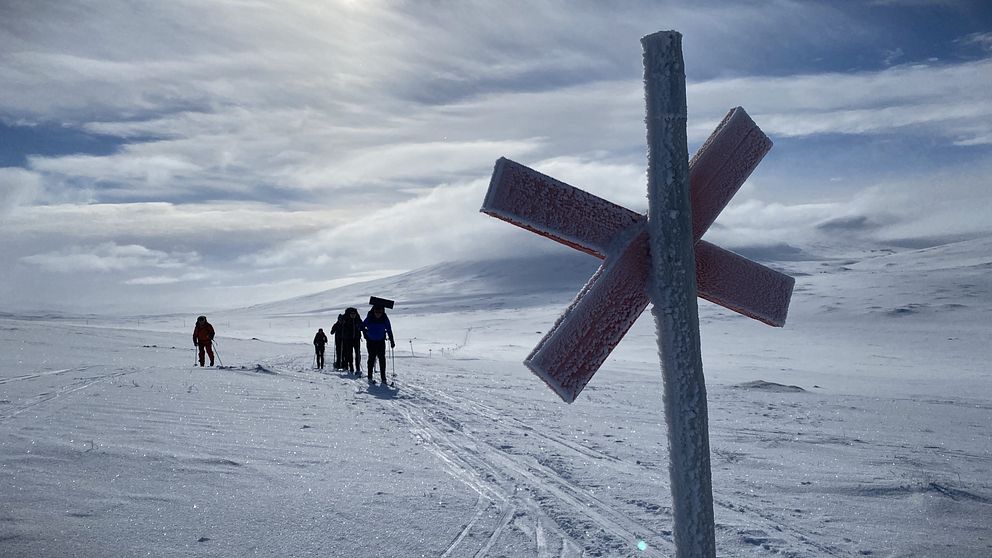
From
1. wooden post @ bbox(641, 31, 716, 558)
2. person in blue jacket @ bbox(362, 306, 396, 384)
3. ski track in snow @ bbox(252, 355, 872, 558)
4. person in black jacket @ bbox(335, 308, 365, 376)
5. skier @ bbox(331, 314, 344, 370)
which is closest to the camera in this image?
wooden post @ bbox(641, 31, 716, 558)

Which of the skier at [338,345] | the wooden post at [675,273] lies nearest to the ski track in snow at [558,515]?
the wooden post at [675,273]

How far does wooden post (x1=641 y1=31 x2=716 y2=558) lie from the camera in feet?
5.75

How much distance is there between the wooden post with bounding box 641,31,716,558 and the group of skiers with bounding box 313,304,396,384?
11.5 metres

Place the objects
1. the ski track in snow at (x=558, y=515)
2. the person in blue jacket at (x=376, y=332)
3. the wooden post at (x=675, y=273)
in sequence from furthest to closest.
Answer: the person in blue jacket at (x=376, y=332)
the ski track in snow at (x=558, y=515)
the wooden post at (x=675, y=273)

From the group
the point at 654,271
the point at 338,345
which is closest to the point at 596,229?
the point at 654,271

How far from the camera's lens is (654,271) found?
1.80 m

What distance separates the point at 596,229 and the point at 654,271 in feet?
0.68

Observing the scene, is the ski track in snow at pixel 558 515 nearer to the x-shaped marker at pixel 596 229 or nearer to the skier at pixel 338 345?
the x-shaped marker at pixel 596 229

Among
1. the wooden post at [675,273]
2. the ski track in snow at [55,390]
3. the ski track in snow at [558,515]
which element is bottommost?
the ski track in snow at [558,515]

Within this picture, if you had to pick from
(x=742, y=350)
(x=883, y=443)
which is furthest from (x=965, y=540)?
(x=742, y=350)

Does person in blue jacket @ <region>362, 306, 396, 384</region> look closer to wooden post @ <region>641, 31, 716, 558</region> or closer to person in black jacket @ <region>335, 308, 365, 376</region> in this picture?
person in black jacket @ <region>335, 308, 365, 376</region>

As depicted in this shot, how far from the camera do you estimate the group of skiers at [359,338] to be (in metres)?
13.6

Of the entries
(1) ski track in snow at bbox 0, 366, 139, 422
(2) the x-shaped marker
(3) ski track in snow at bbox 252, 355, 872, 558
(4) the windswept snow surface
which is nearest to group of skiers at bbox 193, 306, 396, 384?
(4) the windswept snow surface

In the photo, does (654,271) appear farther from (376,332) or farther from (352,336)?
(352,336)
